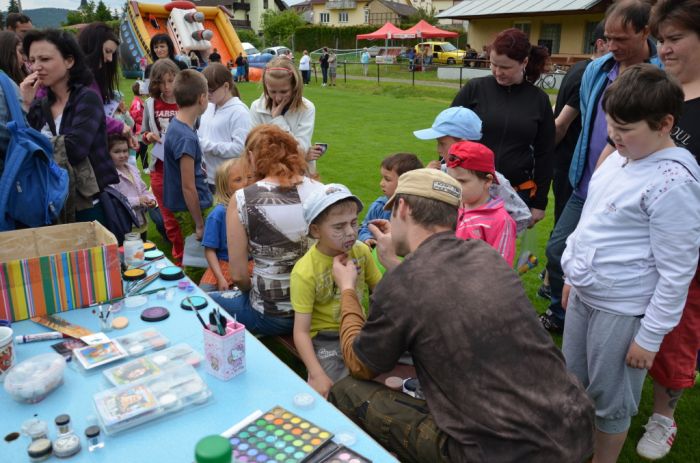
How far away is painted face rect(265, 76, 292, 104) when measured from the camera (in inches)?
163

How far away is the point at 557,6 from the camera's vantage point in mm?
24844

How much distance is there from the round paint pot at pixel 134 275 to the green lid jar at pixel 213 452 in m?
1.67

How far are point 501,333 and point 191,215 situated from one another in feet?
10.5

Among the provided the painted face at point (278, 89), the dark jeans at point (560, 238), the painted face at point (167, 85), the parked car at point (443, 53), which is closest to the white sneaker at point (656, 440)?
the dark jeans at point (560, 238)

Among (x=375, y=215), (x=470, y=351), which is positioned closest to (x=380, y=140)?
(x=375, y=215)

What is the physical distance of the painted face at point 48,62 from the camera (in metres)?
3.12

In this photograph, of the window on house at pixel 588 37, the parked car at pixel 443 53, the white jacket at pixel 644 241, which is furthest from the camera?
the parked car at pixel 443 53

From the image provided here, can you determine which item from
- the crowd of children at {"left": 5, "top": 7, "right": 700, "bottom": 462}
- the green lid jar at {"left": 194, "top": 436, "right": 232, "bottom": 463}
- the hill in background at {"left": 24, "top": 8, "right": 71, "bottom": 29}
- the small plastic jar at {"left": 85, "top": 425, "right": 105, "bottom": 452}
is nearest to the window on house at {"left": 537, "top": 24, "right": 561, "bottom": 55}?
the hill in background at {"left": 24, "top": 8, "right": 71, "bottom": 29}

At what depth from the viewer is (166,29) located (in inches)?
717

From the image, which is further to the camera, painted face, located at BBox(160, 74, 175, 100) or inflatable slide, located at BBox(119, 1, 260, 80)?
inflatable slide, located at BBox(119, 1, 260, 80)

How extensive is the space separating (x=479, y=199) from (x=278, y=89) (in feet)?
7.05

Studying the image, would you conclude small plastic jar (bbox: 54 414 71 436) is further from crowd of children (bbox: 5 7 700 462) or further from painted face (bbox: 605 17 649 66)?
painted face (bbox: 605 17 649 66)

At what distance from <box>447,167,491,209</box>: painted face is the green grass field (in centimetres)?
135

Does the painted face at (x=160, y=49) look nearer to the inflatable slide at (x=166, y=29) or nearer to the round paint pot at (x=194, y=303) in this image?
the round paint pot at (x=194, y=303)
